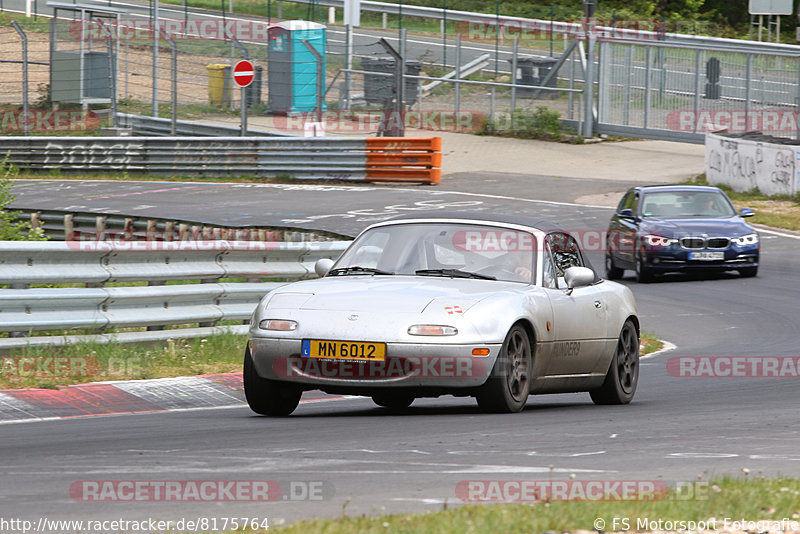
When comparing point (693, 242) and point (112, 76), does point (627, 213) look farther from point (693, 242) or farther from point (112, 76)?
point (112, 76)

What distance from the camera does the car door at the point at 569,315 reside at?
9.30m

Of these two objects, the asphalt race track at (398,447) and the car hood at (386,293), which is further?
the car hood at (386,293)

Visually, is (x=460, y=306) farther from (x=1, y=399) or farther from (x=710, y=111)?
(x=710, y=111)

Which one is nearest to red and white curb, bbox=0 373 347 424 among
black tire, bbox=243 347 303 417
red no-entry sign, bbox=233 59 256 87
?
black tire, bbox=243 347 303 417

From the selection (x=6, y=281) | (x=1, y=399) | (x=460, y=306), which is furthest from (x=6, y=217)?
(x=460, y=306)

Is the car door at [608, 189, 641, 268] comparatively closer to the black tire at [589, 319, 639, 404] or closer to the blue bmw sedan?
the blue bmw sedan

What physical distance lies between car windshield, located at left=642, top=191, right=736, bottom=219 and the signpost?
555 inches

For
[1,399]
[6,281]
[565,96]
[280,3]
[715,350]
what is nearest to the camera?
[1,399]

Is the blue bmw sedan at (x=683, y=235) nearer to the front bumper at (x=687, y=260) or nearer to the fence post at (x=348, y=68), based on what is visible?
the front bumper at (x=687, y=260)

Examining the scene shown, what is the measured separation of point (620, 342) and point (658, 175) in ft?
80.5

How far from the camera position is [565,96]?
133 feet

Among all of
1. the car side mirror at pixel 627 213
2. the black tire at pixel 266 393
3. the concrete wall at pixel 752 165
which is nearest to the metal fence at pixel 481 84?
the concrete wall at pixel 752 165

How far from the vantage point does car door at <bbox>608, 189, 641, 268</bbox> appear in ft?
69.1

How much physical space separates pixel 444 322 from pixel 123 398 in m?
2.56
